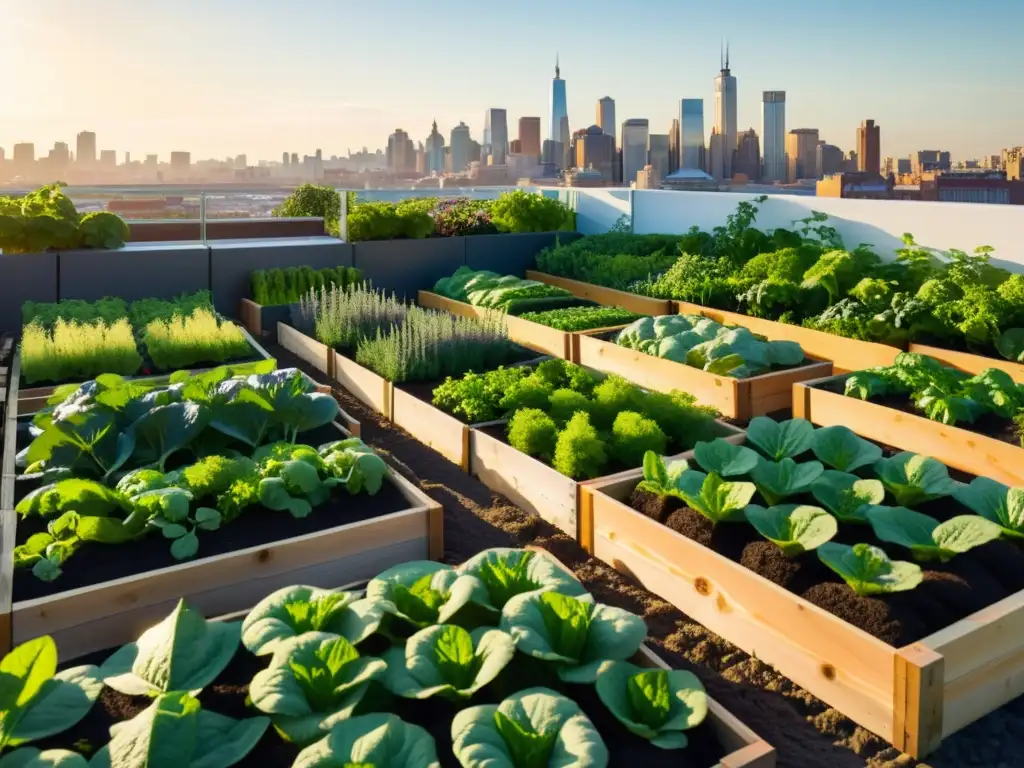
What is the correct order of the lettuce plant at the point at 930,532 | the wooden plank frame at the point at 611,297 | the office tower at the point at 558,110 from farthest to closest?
1. the office tower at the point at 558,110
2. the wooden plank frame at the point at 611,297
3. the lettuce plant at the point at 930,532

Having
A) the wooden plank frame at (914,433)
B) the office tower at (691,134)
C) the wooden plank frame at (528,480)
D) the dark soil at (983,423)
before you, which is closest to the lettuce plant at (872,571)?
the wooden plank frame at (528,480)

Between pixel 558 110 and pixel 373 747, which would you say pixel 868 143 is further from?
pixel 373 747

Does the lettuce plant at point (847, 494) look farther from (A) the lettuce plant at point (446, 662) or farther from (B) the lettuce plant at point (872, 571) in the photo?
(A) the lettuce plant at point (446, 662)

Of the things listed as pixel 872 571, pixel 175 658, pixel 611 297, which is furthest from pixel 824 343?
pixel 175 658

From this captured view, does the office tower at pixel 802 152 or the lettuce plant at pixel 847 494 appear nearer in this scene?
the lettuce plant at pixel 847 494

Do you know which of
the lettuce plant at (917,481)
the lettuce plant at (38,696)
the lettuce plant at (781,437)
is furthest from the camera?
the lettuce plant at (781,437)

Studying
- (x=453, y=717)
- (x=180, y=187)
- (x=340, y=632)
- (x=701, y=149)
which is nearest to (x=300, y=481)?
(x=340, y=632)

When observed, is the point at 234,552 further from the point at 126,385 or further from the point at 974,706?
the point at 974,706
